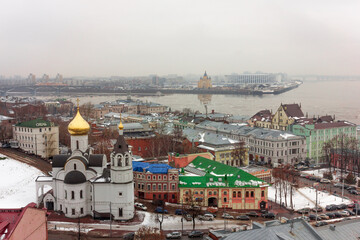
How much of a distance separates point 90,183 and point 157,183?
2779 mm

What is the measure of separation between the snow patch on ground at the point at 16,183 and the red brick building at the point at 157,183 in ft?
13.0

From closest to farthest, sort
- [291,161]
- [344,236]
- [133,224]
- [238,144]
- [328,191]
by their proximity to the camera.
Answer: [344,236]
[133,224]
[328,191]
[238,144]
[291,161]

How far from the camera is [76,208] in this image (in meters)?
13.4

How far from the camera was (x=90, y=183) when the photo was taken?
13.6 meters

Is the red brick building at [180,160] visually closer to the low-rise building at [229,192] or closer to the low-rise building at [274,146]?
the low-rise building at [229,192]

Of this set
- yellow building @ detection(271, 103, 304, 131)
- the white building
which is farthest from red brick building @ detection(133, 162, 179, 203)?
yellow building @ detection(271, 103, 304, 131)

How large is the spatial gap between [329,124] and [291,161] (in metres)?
4.76

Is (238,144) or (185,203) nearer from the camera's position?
(185,203)

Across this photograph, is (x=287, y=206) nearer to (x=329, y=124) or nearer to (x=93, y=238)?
(x=93, y=238)

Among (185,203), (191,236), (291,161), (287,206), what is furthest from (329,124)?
(191,236)

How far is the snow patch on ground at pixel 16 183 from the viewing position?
48.7ft

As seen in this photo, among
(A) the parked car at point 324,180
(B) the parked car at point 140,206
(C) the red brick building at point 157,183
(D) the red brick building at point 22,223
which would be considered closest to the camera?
(D) the red brick building at point 22,223

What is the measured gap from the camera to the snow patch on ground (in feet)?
48.7

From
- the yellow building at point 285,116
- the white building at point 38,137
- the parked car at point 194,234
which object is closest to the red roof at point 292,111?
the yellow building at point 285,116
